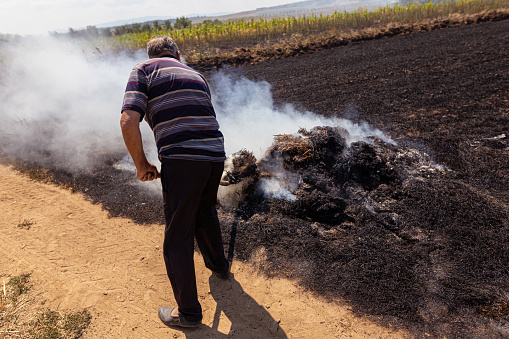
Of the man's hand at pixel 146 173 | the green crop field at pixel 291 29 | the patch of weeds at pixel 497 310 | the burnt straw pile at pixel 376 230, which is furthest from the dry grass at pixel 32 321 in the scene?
the green crop field at pixel 291 29

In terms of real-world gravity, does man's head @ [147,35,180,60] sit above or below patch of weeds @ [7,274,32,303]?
above

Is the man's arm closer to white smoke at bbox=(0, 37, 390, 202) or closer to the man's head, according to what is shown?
the man's head

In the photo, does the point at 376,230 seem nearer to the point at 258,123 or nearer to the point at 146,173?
the point at 146,173

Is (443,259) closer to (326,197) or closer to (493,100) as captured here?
(326,197)

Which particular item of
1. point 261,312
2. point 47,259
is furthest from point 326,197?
point 47,259

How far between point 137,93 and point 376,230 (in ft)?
9.62

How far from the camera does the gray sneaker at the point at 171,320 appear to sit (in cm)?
253

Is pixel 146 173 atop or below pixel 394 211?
atop

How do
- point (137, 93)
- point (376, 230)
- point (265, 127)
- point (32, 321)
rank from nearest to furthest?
point (137, 93) → point (32, 321) → point (376, 230) → point (265, 127)

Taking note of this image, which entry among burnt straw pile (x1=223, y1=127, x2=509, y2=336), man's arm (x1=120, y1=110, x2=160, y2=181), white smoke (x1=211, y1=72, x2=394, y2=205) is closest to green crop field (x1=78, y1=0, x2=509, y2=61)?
white smoke (x1=211, y1=72, x2=394, y2=205)

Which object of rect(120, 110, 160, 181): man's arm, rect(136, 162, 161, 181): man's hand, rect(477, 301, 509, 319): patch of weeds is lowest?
rect(477, 301, 509, 319): patch of weeds

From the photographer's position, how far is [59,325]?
8.67ft

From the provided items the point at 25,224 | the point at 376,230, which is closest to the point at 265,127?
the point at 376,230

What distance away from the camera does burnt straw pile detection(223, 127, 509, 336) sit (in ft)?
8.64
